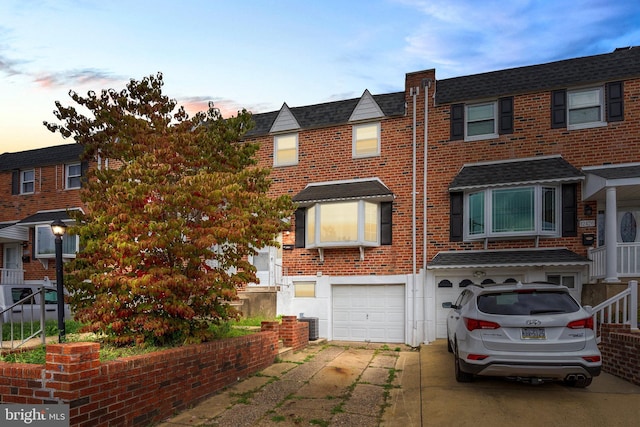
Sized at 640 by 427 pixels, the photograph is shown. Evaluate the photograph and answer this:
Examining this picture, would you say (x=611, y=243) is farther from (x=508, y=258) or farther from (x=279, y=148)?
(x=279, y=148)

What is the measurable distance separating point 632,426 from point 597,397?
3.83ft

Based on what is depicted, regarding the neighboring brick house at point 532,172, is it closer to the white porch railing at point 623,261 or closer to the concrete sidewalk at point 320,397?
the white porch railing at point 623,261

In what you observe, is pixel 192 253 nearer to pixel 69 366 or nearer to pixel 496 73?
pixel 69 366

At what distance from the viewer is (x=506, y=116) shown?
553 inches

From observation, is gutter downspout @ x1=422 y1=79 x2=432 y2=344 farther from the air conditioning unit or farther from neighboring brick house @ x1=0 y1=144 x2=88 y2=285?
neighboring brick house @ x1=0 y1=144 x2=88 y2=285

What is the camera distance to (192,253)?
784 centimetres

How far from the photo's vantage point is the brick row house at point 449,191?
12.9 m

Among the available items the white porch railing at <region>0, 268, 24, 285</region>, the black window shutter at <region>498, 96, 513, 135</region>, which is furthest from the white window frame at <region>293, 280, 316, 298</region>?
Answer: the white porch railing at <region>0, 268, 24, 285</region>

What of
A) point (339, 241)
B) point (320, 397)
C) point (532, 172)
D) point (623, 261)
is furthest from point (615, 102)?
point (320, 397)

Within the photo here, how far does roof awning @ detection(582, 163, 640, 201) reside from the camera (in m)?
11.3

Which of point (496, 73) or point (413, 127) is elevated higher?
point (496, 73)

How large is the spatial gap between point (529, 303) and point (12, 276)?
68.8ft

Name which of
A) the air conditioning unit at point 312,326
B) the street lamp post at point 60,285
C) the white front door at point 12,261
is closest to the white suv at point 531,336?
the street lamp post at point 60,285

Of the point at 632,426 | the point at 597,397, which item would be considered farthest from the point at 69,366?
the point at 597,397
